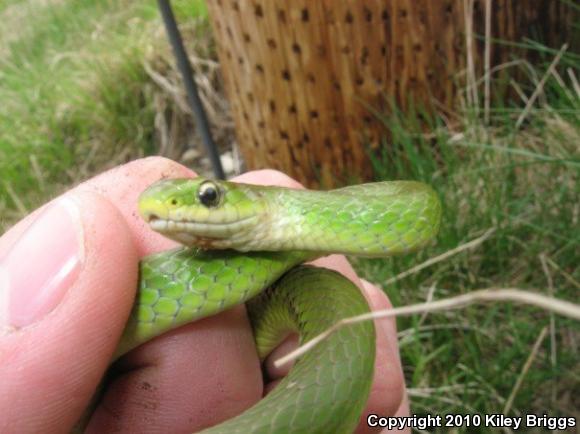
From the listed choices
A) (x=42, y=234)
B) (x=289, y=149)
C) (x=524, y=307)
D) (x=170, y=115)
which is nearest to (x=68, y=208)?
(x=42, y=234)

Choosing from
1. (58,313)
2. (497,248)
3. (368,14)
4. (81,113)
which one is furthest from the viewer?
(81,113)

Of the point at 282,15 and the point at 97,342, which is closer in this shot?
the point at 97,342

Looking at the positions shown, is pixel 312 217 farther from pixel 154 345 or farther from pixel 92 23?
pixel 92 23

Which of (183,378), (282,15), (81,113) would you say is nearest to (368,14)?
(282,15)

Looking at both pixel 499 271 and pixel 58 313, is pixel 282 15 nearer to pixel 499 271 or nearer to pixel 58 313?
pixel 499 271

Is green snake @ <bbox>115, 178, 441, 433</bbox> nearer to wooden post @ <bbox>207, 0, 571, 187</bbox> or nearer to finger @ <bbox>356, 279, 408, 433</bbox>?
finger @ <bbox>356, 279, 408, 433</bbox>

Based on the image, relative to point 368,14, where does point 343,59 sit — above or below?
below

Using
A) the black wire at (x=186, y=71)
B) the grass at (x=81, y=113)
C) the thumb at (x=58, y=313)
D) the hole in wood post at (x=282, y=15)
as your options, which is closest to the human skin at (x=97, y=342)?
the thumb at (x=58, y=313)
